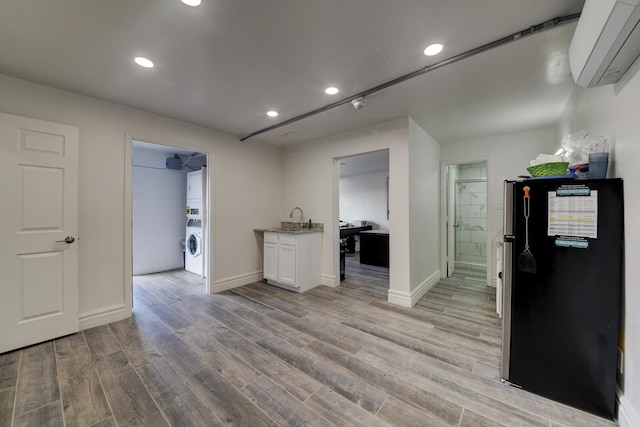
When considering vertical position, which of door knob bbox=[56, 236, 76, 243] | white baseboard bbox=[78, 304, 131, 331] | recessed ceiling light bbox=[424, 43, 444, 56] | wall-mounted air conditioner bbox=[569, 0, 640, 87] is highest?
recessed ceiling light bbox=[424, 43, 444, 56]

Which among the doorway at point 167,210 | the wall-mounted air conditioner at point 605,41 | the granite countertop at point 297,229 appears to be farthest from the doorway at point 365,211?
the wall-mounted air conditioner at point 605,41

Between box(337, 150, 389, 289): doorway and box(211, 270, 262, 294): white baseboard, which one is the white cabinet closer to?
box(211, 270, 262, 294): white baseboard

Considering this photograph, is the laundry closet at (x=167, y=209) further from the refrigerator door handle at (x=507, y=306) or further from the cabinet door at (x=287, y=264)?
the refrigerator door handle at (x=507, y=306)

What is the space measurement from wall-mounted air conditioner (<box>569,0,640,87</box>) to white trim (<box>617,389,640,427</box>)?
1.94m

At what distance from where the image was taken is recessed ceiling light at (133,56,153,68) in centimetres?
201

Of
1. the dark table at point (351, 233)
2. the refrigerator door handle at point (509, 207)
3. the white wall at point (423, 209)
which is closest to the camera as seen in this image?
the refrigerator door handle at point (509, 207)

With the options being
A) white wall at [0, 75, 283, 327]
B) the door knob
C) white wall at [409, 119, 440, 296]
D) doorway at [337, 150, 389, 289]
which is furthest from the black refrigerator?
the door knob

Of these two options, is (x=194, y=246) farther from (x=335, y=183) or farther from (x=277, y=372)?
(x=277, y=372)

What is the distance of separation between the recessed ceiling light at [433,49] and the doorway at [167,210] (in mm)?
3995

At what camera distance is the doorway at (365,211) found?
5.50m

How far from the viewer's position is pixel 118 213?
114 inches

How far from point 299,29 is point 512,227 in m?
2.07

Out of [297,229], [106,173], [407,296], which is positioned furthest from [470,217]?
[106,173]

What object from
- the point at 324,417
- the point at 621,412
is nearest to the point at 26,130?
→ the point at 324,417
